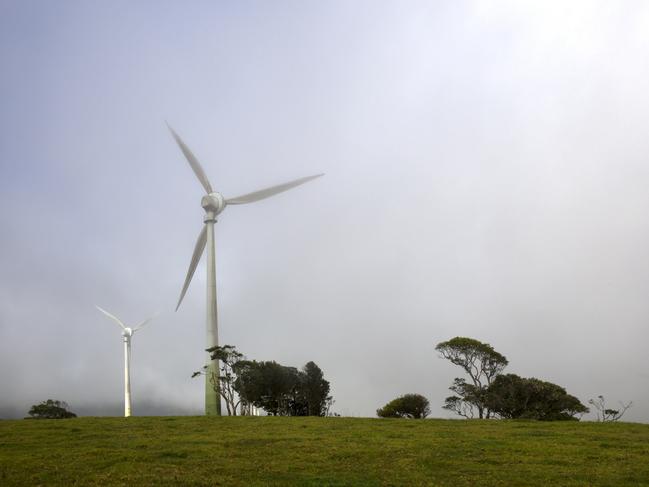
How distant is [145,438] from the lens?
3681cm

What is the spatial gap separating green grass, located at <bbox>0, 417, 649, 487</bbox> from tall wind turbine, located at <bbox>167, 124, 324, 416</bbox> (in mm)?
34661

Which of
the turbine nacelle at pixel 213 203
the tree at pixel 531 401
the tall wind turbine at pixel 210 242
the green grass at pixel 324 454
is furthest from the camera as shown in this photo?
the turbine nacelle at pixel 213 203

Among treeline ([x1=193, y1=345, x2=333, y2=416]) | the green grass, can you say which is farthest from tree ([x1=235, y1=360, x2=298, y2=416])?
the green grass

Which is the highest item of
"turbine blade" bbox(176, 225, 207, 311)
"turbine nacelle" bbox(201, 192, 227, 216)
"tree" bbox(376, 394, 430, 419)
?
"turbine nacelle" bbox(201, 192, 227, 216)

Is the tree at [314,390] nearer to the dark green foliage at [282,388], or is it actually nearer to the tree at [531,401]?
the dark green foliage at [282,388]

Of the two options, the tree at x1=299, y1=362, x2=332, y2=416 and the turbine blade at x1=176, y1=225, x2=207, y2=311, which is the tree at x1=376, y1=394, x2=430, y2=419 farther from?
the turbine blade at x1=176, y1=225, x2=207, y2=311

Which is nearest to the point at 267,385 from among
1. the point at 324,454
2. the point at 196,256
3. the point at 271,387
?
the point at 271,387

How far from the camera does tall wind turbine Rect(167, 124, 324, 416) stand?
8004cm

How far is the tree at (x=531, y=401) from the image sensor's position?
7188 centimetres

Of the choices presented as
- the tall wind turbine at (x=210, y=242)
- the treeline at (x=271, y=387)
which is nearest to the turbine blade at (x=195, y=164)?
the tall wind turbine at (x=210, y=242)

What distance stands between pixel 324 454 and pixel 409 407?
170 feet

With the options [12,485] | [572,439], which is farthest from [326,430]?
[12,485]

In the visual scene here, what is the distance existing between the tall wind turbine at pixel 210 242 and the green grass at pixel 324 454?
34.7 meters

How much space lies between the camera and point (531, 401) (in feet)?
239
